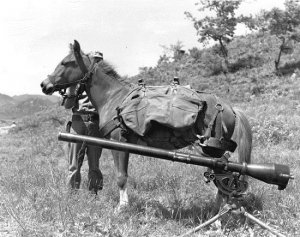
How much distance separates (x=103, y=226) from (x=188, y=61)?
3647cm

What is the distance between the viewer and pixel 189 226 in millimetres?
4691

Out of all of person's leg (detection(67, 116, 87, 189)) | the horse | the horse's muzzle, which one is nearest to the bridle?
the horse

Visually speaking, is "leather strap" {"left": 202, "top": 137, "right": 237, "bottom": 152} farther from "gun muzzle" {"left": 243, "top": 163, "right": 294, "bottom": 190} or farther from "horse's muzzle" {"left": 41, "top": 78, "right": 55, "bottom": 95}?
"horse's muzzle" {"left": 41, "top": 78, "right": 55, "bottom": 95}

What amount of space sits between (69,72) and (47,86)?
42 centimetres

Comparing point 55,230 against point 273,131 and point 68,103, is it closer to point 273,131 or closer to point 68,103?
point 68,103

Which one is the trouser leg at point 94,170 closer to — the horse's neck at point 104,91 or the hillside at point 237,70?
the horse's neck at point 104,91

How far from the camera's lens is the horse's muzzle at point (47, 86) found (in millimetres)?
5918

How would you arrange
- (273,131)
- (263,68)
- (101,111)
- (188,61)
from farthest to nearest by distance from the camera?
(188,61)
(263,68)
(273,131)
(101,111)

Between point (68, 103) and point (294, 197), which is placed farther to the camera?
point (68, 103)

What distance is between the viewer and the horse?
16.5 ft

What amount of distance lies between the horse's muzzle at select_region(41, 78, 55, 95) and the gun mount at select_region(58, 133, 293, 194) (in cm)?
234

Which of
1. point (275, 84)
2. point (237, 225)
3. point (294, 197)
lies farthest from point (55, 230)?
point (275, 84)

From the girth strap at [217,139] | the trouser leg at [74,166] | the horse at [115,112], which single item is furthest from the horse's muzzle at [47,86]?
the girth strap at [217,139]

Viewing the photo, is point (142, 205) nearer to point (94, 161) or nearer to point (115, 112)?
point (94, 161)
